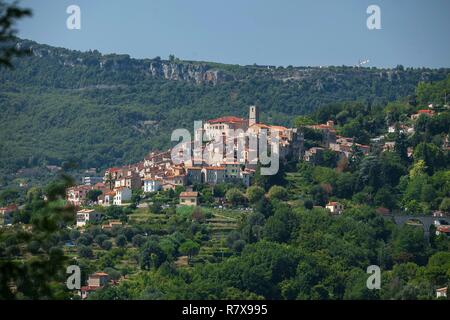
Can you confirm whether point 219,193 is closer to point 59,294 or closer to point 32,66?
point 59,294

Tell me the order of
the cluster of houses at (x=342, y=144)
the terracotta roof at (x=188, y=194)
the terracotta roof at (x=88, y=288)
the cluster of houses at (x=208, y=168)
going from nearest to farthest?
the terracotta roof at (x=88, y=288) → the terracotta roof at (x=188, y=194) → the cluster of houses at (x=208, y=168) → the cluster of houses at (x=342, y=144)

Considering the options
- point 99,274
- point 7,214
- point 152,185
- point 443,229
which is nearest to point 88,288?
point 99,274

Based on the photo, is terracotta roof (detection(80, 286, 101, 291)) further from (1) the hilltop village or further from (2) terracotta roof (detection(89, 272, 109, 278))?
(1) the hilltop village

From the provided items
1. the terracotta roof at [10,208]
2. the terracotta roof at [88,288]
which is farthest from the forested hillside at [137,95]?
the terracotta roof at [88,288]

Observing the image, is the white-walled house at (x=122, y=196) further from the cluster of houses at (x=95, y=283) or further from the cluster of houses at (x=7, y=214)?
the cluster of houses at (x=95, y=283)

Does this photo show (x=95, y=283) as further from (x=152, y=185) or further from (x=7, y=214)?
(x=152, y=185)
